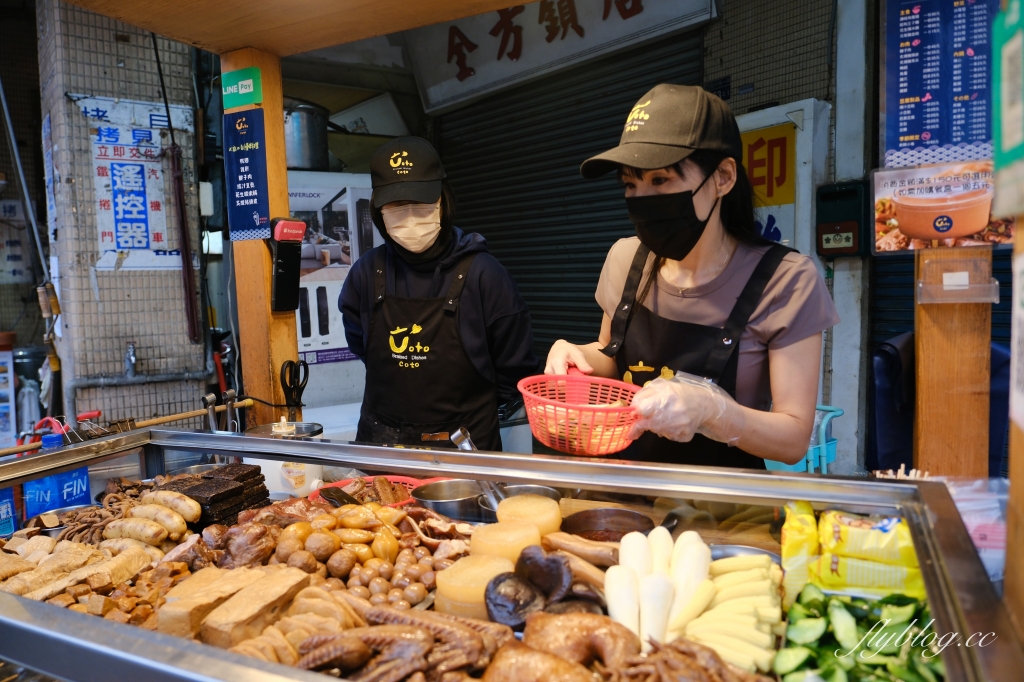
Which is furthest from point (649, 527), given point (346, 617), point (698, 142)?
point (698, 142)

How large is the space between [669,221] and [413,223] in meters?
1.44


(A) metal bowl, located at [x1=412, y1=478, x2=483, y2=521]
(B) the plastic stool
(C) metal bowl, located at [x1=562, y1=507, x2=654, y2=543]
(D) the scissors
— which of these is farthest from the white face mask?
(B) the plastic stool

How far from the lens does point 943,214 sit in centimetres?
163

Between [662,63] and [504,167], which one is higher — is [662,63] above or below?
above

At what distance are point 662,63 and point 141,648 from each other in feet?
18.3

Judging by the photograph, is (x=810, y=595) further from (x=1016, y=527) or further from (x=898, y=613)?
(x=1016, y=527)

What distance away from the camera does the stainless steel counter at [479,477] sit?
104cm

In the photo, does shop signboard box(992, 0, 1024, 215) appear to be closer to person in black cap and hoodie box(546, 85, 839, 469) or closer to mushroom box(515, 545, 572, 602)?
person in black cap and hoodie box(546, 85, 839, 469)

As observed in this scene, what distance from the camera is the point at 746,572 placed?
1.47 m

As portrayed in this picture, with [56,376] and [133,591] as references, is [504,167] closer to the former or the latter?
[56,376]

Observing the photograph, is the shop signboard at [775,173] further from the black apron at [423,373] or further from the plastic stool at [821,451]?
the black apron at [423,373]

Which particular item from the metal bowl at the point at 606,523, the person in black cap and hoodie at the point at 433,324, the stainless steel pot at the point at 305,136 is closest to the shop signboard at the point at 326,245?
the stainless steel pot at the point at 305,136

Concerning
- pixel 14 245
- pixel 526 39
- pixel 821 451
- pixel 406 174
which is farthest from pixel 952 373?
pixel 14 245

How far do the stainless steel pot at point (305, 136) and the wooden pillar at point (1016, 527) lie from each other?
216 inches
